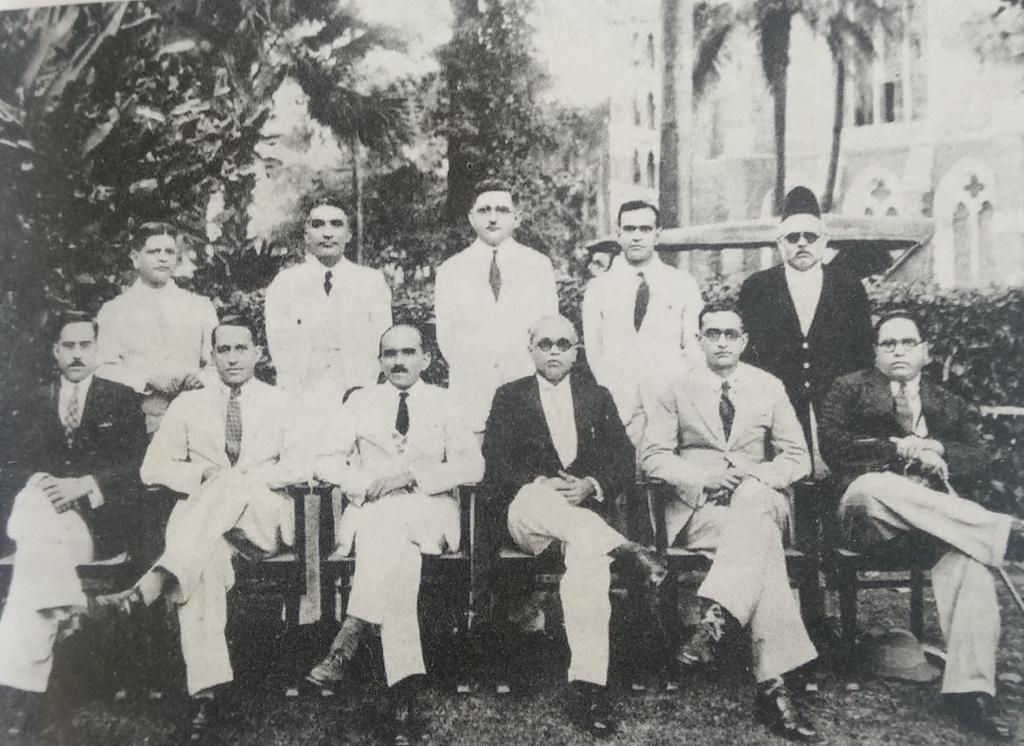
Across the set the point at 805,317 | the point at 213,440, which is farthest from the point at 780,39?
the point at 213,440

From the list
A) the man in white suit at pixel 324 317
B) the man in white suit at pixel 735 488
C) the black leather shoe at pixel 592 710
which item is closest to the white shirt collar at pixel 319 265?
the man in white suit at pixel 324 317

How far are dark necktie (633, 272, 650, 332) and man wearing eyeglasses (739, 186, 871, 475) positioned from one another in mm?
357

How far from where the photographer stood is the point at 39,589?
3.61 metres

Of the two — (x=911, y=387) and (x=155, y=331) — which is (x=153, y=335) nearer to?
(x=155, y=331)

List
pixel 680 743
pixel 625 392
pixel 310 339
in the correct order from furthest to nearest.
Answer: pixel 310 339, pixel 625 392, pixel 680 743

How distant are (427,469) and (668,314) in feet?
3.61

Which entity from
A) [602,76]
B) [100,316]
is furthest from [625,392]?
[100,316]

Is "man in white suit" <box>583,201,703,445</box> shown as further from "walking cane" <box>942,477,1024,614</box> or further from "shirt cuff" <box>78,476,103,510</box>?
"shirt cuff" <box>78,476,103,510</box>

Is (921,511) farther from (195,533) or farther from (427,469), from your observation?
(195,533)

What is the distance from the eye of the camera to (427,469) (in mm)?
3436

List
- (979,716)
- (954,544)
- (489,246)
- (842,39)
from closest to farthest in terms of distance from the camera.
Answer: (979,716) → (954,544) → (842,39) → (489,246)

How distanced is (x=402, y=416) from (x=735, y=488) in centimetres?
128

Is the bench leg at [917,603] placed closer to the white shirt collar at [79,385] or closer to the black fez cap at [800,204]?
the black fez cap at [800,204]

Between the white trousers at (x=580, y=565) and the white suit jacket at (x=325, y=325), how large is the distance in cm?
86
